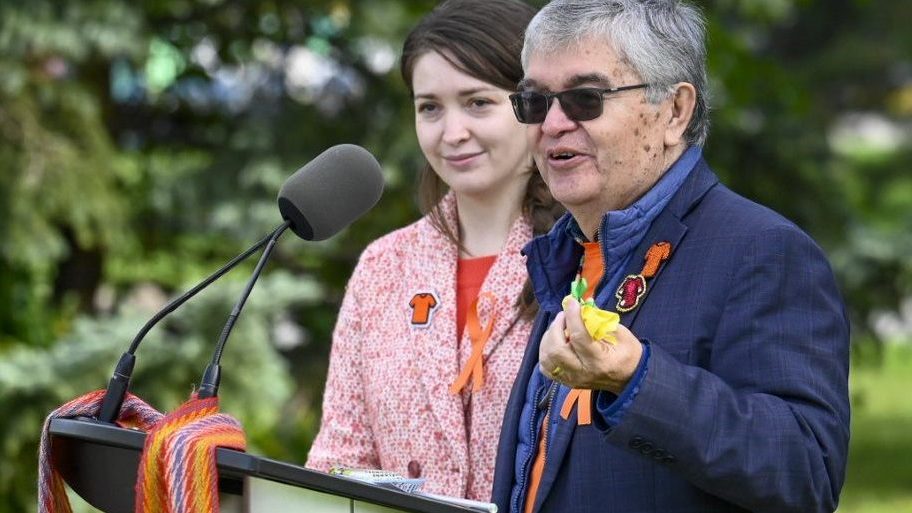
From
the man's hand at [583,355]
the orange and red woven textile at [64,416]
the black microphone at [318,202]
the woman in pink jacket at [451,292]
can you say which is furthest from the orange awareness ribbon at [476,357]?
the man's hand at [583,355]

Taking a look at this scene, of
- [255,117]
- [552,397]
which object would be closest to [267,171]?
[255,117]

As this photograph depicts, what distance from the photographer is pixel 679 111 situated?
2.68 m

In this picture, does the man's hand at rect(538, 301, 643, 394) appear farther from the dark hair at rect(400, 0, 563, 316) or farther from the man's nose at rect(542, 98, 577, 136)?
the dark hair at rect(400, 0, 563, 316)

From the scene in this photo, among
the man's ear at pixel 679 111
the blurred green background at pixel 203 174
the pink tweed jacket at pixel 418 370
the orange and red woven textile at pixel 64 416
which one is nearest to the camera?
the orange and red woven textile at pixel 64 416

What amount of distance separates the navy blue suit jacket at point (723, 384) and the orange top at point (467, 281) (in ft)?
2.63

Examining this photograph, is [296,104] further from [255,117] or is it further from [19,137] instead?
[19,137]

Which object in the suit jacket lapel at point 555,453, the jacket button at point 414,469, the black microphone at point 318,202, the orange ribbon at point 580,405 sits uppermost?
the black microphone at point 318,202

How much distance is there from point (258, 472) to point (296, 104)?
18.4 feet

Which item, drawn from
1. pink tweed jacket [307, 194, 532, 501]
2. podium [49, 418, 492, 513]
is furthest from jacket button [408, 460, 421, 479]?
podium [49, 418, 492, 513]

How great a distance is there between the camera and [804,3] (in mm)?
8773

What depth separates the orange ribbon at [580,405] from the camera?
256 centimetres

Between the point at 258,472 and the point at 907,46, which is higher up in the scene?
the point at 907,46

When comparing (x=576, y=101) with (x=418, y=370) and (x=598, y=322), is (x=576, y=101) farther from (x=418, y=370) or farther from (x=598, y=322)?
(x=418, y=370)

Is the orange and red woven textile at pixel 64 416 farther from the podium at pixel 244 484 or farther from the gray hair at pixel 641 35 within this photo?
the gray hair at pixel 641 35
